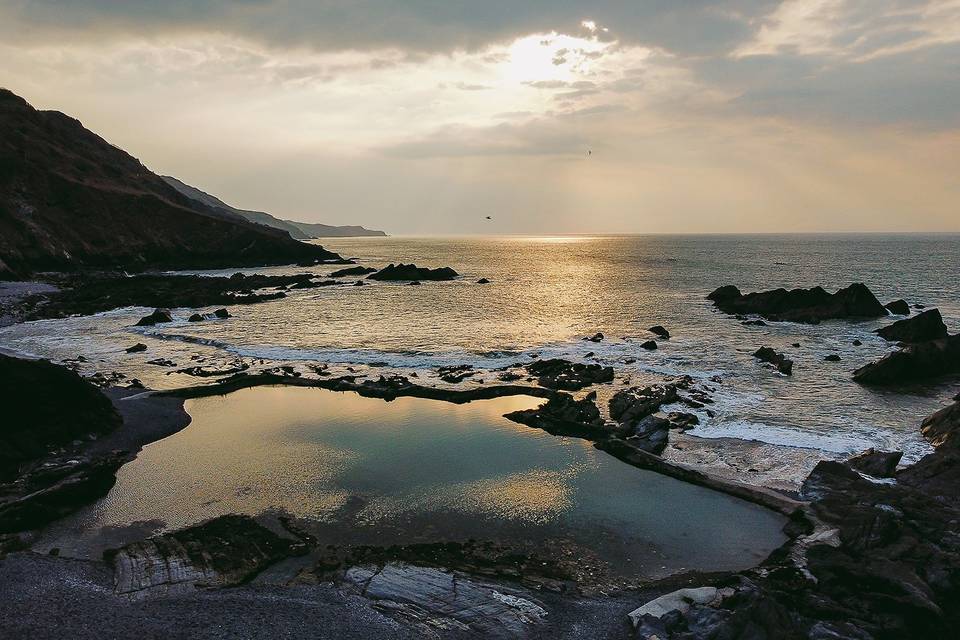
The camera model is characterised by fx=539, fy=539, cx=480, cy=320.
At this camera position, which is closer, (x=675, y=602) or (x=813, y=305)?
(x=675, y=602)

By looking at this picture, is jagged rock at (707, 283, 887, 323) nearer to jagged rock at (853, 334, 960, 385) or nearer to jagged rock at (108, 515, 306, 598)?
jagged rock at (853, 334, 960, 385)

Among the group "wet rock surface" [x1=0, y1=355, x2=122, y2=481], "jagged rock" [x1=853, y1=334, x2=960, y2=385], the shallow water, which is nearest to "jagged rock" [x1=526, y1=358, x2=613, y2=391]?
the shallow water

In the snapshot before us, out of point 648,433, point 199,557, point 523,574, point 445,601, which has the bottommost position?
point 523,574

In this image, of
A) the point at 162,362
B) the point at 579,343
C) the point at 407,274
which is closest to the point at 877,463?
the point at 579,343

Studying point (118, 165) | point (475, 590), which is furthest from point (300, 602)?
point (118, 165)

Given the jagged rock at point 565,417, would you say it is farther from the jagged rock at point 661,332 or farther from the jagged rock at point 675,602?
the jagged rock at point 661,332

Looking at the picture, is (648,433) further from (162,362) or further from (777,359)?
(162,362)

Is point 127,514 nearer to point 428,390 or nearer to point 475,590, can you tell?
point 475,590
